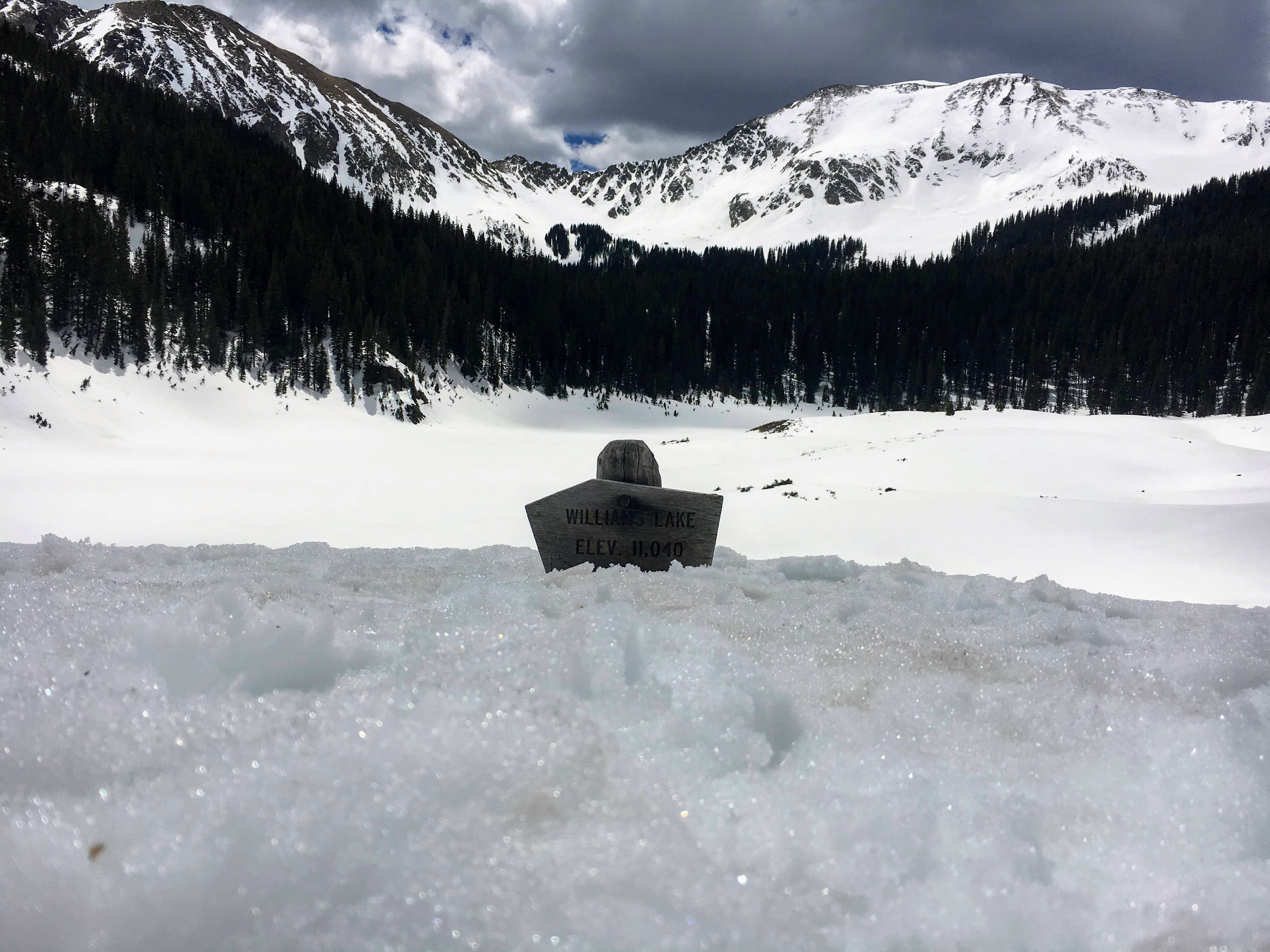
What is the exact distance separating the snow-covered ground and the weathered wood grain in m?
3.67

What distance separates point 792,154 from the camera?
200 m

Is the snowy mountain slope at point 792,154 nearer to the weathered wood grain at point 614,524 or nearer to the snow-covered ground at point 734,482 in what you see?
the snow-covered ground at point 734,482

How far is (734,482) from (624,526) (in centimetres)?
1020

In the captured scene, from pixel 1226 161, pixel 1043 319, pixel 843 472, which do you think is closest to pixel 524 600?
pixel 843 472

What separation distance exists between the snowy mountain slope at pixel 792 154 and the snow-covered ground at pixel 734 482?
372ft

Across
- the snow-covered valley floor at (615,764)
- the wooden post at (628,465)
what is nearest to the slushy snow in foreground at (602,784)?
the snow-covered valley floor at (615,764)

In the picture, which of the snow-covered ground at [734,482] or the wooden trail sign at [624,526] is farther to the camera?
the snow-covered ground at [734,482]

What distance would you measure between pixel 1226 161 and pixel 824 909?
223234 millimetres

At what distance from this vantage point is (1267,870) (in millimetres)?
1436

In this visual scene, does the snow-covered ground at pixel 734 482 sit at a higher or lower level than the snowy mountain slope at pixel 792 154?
lower

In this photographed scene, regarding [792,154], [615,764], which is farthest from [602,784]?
[792,154]

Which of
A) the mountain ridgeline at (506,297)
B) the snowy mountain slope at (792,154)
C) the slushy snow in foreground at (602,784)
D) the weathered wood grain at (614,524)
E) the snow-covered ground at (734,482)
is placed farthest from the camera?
the snowy mountain slope at (792,154)

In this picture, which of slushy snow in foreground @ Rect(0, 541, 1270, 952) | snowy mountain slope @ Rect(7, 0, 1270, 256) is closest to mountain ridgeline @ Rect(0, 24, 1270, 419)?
slushy snow in foreground @ Rect(0, 541, 1270, 952)

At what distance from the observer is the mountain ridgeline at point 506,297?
2669cm
